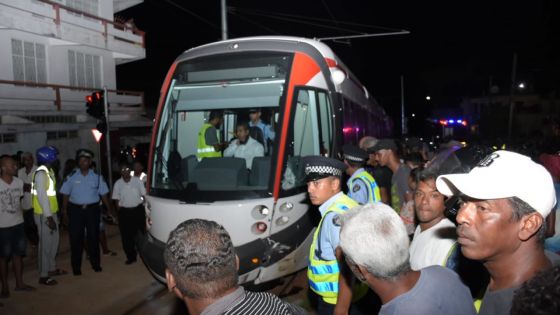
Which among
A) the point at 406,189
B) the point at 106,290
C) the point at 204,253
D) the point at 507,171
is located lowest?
the point at 106,290

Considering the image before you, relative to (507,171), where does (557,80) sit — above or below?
above

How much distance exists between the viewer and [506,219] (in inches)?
72.9

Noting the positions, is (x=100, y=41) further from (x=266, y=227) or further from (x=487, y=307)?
(x=487, y=307)

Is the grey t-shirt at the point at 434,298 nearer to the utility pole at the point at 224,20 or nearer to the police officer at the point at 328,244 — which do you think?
the police officer at the point at 328,244

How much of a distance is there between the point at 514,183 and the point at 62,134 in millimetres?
20635

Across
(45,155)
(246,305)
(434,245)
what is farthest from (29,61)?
(246,305)

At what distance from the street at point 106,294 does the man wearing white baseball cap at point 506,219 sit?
4.10m

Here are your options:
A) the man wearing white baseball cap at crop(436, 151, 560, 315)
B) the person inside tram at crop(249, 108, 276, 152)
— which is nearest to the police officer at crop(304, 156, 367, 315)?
the man wearing white baseball cap at crop(436, 151, 560, 315)

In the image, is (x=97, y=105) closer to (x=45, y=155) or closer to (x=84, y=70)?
(x=45, y=155)

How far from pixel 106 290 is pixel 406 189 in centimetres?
450

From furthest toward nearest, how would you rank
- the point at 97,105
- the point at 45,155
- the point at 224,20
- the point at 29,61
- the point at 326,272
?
the point at 29,61 → the point at 224,20 → the point at 97,105 → the point at 45,155 → the point at 326,272

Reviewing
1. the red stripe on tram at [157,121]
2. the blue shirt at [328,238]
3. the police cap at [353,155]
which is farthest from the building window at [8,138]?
the blue shirt at [328,238]

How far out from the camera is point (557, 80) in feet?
65.6

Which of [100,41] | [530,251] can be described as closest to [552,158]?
[530,251]
